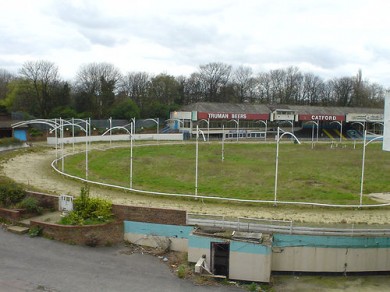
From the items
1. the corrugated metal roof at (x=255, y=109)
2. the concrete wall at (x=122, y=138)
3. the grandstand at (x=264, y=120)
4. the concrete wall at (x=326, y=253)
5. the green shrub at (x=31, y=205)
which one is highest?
the corrugated metal roof at (x=255, y=109)

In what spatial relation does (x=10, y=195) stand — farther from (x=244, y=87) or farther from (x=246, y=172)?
(x=244, y=87)

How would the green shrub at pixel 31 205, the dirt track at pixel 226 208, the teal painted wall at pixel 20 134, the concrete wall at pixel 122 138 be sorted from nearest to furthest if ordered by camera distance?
the dirt track at pixel 226 208 < the green shrub at pixel 31 205 < the concrete wall at pixel 122 138 < the teal painted wall at pixel 20 134

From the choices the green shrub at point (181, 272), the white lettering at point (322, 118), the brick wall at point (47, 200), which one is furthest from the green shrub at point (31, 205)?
the white lettering at point (322, 118)

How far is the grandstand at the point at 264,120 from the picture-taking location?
5756 cm

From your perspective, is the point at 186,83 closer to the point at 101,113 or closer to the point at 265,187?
the point at 101,113

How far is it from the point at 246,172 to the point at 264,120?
121 ft

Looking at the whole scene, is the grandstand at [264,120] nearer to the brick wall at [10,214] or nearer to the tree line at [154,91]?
the tree line at [154,91]

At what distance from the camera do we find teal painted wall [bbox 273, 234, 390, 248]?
1428cm

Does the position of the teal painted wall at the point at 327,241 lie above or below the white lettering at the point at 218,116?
below

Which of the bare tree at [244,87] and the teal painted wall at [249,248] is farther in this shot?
the bare tree at [244,87]

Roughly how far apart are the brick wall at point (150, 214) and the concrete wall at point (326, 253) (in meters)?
3.84

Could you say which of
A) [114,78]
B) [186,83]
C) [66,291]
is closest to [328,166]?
[66,291]

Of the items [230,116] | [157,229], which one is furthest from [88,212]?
[230,116]

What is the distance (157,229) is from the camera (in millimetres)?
15750
